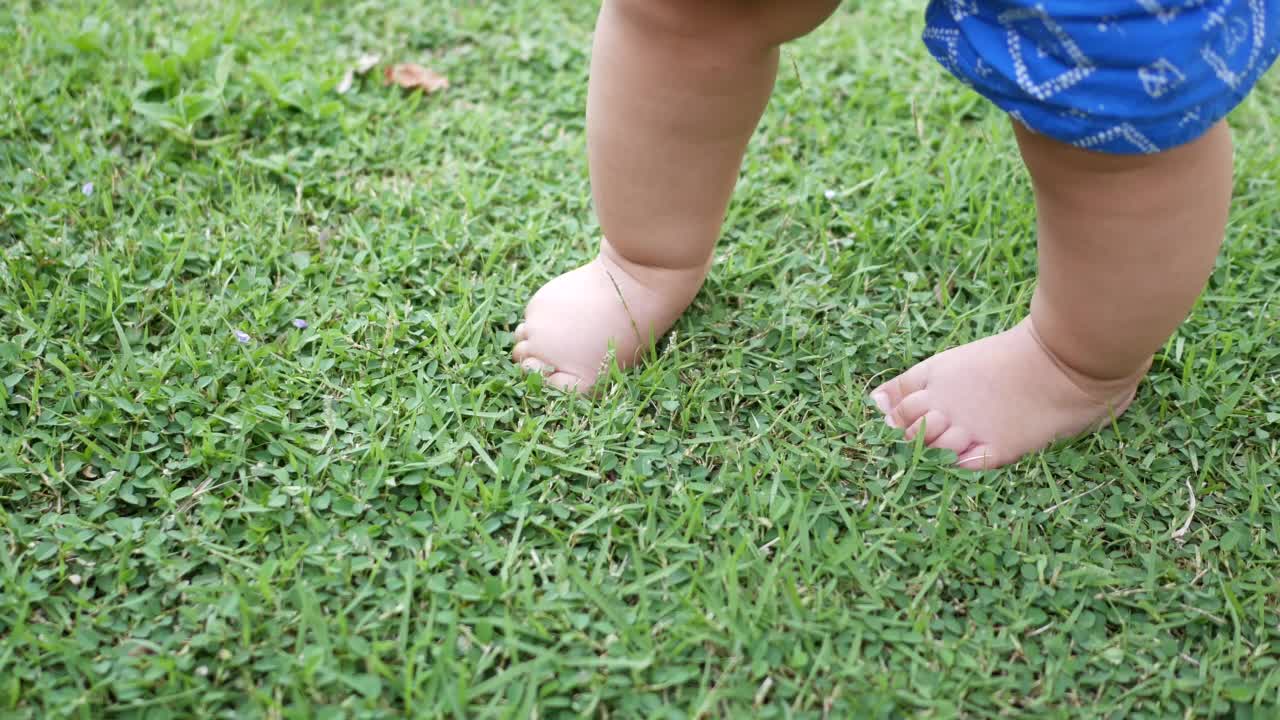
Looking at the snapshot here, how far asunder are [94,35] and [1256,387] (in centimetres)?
212

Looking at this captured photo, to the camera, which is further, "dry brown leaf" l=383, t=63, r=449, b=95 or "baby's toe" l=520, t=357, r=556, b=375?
"dry brown leaf" l=383, t=63, r=449, b=95

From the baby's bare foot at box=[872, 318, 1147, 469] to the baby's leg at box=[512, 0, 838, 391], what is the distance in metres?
0.38

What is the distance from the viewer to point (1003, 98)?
1.05m

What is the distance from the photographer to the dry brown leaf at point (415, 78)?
205 cm

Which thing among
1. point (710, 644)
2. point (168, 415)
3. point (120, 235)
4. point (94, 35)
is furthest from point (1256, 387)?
point (94, 35)

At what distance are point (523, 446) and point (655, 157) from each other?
0.40 m

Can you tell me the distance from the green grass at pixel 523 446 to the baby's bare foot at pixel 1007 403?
0.12 feet

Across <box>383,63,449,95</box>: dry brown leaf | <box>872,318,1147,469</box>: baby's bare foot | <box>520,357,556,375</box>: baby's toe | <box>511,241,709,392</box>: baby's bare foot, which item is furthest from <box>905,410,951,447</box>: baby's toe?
<box>383,63,449,95</box>: dry brown leaf

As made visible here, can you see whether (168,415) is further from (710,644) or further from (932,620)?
(932,620)

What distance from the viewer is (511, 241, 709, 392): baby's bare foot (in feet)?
4.71

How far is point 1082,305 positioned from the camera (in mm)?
1246

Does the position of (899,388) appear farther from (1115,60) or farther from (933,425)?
Answer: (1115,60)

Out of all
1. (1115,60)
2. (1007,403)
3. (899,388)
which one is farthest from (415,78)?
(1115,60)

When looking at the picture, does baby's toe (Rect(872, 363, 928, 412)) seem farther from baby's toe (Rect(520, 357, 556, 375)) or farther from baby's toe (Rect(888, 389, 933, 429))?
baby's toe (Rect(520, 357, 556, 375))
